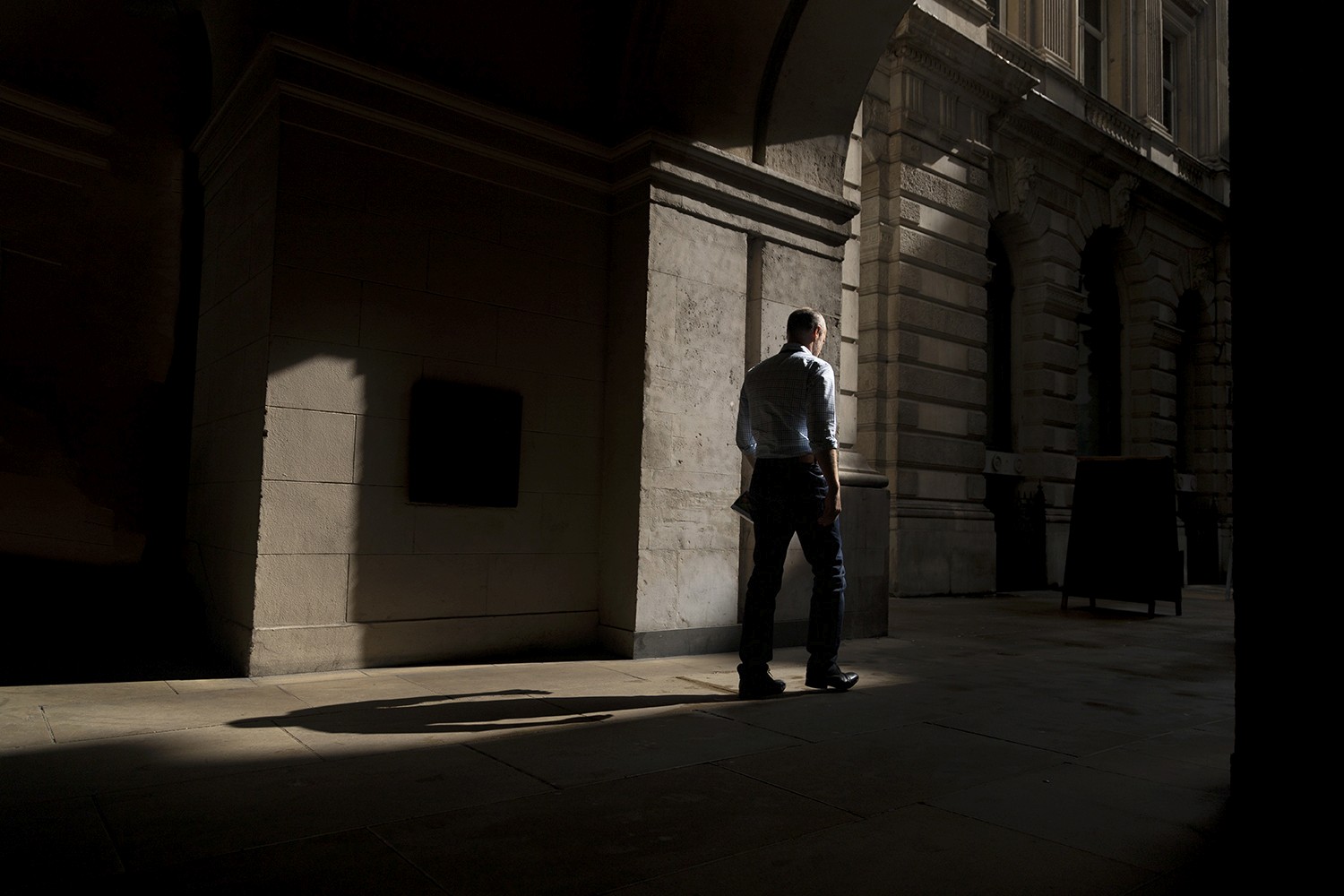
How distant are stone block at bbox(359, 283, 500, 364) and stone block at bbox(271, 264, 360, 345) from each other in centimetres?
7

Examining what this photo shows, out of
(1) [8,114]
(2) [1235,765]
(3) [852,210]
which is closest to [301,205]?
(1) [8,114]

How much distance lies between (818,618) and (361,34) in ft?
13.8

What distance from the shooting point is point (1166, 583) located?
9.27 metres

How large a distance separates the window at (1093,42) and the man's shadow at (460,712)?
16615 millimetres

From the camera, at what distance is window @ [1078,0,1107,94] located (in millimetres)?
16734

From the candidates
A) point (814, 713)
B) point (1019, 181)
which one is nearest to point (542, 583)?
point (814, 713)

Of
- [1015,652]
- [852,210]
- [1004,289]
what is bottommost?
[1015,652]

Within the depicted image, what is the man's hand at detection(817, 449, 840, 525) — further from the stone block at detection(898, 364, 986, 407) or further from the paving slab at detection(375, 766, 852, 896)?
the stone block at detection(898, 364, 986, 407)

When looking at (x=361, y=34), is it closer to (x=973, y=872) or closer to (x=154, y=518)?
(x=154, y=518)

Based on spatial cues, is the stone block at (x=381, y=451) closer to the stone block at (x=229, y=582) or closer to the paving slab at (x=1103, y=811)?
the stone block at (x=229, y=582)

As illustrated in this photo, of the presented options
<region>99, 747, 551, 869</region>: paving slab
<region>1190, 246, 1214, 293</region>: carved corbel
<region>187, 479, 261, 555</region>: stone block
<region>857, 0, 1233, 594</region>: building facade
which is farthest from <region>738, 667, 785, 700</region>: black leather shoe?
<region>1190, 246, 1214, 293</region>: carved corbel

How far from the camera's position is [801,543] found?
4.58 metres

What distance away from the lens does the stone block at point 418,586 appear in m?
5.13

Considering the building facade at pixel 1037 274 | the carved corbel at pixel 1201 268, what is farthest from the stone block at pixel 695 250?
the carved corbel at pixel 1201 268
